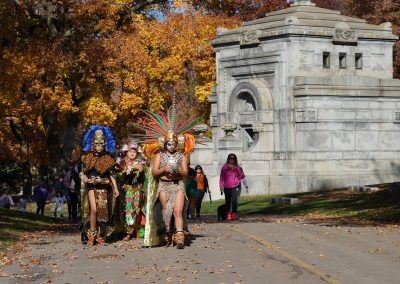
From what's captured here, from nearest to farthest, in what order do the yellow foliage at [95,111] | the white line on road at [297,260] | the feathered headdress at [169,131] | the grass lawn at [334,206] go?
1. the white line on road at [297,260]
2. the feathered headdress at [169,131]
3. the grass lawn at [334,206]
4. the yellow foliage at [95,111]

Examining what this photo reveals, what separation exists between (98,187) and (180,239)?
268cm

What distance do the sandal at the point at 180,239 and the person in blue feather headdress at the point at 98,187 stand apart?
224 cm

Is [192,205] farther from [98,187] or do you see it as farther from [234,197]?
[98,187]

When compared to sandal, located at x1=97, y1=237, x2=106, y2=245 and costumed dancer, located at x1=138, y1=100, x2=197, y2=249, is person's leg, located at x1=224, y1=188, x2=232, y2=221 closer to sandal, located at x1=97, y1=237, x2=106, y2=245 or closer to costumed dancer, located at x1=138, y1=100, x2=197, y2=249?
sandal, located at x1=97, y1=237, x2=106, y2=245

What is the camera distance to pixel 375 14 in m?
60.2

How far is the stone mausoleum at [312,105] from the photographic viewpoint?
144 ft

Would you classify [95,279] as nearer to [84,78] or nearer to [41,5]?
[41,5]

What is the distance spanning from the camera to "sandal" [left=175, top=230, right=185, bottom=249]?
19.2 m

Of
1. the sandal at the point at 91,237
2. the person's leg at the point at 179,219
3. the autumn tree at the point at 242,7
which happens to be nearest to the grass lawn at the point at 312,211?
the sandal at the point at 91,237

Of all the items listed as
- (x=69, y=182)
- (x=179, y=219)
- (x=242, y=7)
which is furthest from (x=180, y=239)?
(x=242, y=7)

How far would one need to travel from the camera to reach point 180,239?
1930cm

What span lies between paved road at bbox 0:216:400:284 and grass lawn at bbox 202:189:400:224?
518 centimetres

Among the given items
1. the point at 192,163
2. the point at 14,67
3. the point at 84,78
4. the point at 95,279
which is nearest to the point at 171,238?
the point at 95,279

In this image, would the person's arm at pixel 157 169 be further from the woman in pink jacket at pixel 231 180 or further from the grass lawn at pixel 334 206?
the woman in pink jacket at pixel 231 180
